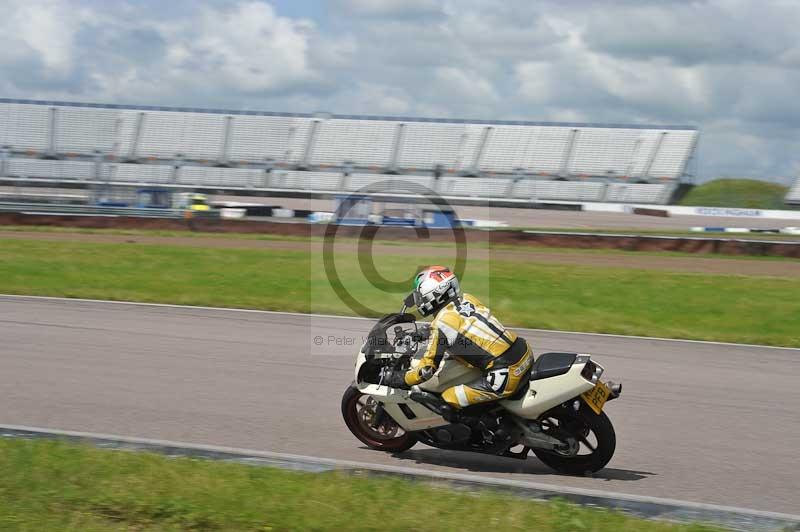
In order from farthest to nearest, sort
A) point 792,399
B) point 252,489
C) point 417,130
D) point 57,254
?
1. point 417,130
2. point 57,254
3. point 792,399
4. point 252,489

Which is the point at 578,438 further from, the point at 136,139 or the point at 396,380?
the point at 136,139

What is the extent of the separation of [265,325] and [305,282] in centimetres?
516

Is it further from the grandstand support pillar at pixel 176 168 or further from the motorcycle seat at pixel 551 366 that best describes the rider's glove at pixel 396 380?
the grandstand support pillar at pixel 176 168

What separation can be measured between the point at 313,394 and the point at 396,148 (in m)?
53.7

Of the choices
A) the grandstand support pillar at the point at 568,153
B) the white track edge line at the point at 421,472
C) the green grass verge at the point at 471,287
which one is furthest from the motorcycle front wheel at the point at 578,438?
the grandstand support pillar at the point at 568,153

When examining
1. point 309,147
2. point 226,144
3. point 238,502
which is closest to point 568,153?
point 309,147

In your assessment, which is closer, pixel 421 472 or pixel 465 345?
pixel 421 472

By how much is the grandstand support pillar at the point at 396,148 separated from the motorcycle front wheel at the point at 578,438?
53.7m

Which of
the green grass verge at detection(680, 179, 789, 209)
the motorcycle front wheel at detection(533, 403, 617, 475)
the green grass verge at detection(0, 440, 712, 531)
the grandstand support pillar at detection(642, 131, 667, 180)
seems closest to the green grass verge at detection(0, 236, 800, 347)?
the motorcycle front wheel at detection(533, 403, 617, 475)

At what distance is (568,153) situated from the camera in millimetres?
59781

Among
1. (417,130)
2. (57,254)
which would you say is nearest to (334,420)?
(57,254)

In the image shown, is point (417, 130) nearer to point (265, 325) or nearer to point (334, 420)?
point (265, 325)

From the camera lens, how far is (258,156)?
61188mm

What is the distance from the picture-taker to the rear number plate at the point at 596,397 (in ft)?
20.9
